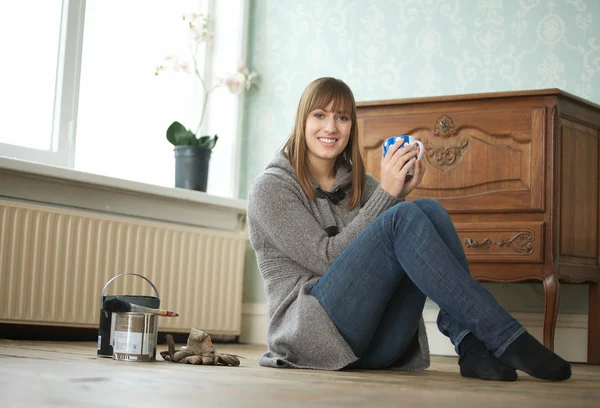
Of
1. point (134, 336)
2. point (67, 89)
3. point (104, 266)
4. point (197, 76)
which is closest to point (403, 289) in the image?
point (134, 336)

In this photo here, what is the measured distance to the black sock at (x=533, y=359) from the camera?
180 centimetres

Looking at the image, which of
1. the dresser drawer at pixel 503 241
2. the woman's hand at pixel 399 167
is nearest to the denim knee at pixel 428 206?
the woman's hand at pixel 399 167

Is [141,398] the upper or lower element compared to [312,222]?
lower

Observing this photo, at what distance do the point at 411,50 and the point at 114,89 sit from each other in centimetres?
136

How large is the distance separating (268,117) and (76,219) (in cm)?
131

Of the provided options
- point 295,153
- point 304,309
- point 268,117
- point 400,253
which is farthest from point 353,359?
→ point 268,117

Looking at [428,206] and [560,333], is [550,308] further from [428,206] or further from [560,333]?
[428,206]

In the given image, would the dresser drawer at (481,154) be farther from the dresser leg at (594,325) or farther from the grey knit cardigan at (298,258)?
the grey knit cardigan at (298,258)

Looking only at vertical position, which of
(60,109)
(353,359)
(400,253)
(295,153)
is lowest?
(353,359)

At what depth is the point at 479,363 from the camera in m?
1.90

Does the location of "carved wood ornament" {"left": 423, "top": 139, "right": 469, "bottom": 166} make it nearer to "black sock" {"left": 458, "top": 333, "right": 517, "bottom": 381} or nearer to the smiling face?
the smiling face

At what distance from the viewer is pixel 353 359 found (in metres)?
2.09

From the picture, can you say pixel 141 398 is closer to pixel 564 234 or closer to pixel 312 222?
pixel 312 222

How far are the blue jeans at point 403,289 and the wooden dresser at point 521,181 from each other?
3.09ft
